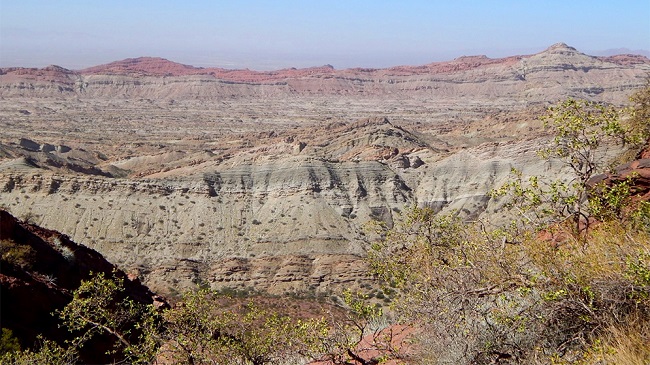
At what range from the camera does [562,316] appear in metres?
7.38

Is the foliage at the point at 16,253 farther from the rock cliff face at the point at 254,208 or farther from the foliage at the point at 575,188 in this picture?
the rock cliff face at the point at 254,208

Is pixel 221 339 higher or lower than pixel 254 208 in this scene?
higher

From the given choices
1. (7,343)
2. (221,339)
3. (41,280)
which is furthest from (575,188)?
(41,280)

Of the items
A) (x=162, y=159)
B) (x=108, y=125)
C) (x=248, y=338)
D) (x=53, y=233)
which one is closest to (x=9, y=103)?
(x=108, y=125)

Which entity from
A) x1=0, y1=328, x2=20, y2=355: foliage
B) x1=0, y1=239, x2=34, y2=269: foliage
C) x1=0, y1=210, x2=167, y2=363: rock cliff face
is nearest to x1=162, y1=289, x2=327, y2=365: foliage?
x1=0, y1=210, x2=167, y2=363: rock cliff face

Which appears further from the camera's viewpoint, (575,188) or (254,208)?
(254,208)

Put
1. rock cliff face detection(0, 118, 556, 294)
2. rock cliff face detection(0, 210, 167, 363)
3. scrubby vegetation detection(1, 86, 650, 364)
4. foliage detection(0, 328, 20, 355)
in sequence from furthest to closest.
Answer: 1. rock cliff face detection(0, 118, 556, 294)
2. rock cliff face detection(0, 210, 167, 363)
3. foliage detection(0, 328, 20, 355)
4. scrubby vegetation detection(1, 86, 650, 364)

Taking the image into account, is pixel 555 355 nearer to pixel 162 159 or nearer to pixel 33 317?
pixel 33 317

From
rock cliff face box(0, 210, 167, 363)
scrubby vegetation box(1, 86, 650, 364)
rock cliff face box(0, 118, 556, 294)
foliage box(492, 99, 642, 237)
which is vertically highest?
foliage box(492, 99, 642, 237)

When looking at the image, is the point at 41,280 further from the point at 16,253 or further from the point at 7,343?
the point at 7,343

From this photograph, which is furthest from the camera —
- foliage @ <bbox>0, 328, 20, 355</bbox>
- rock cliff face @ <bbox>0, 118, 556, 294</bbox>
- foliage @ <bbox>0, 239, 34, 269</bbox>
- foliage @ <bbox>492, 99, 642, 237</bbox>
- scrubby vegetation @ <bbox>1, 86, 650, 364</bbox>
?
rock cliff face @ <bbox>0, 118, 556, 294</bbox>

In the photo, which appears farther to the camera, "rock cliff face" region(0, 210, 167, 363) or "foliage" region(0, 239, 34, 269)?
"foliage" region(0, 239, 34, 269)

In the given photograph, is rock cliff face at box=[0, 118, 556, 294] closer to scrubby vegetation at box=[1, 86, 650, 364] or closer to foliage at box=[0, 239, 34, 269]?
foliage at box=[0, 239, 34, 269]

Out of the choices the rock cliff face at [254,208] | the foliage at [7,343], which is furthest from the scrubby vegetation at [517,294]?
the rock cliff face at [254,208]
